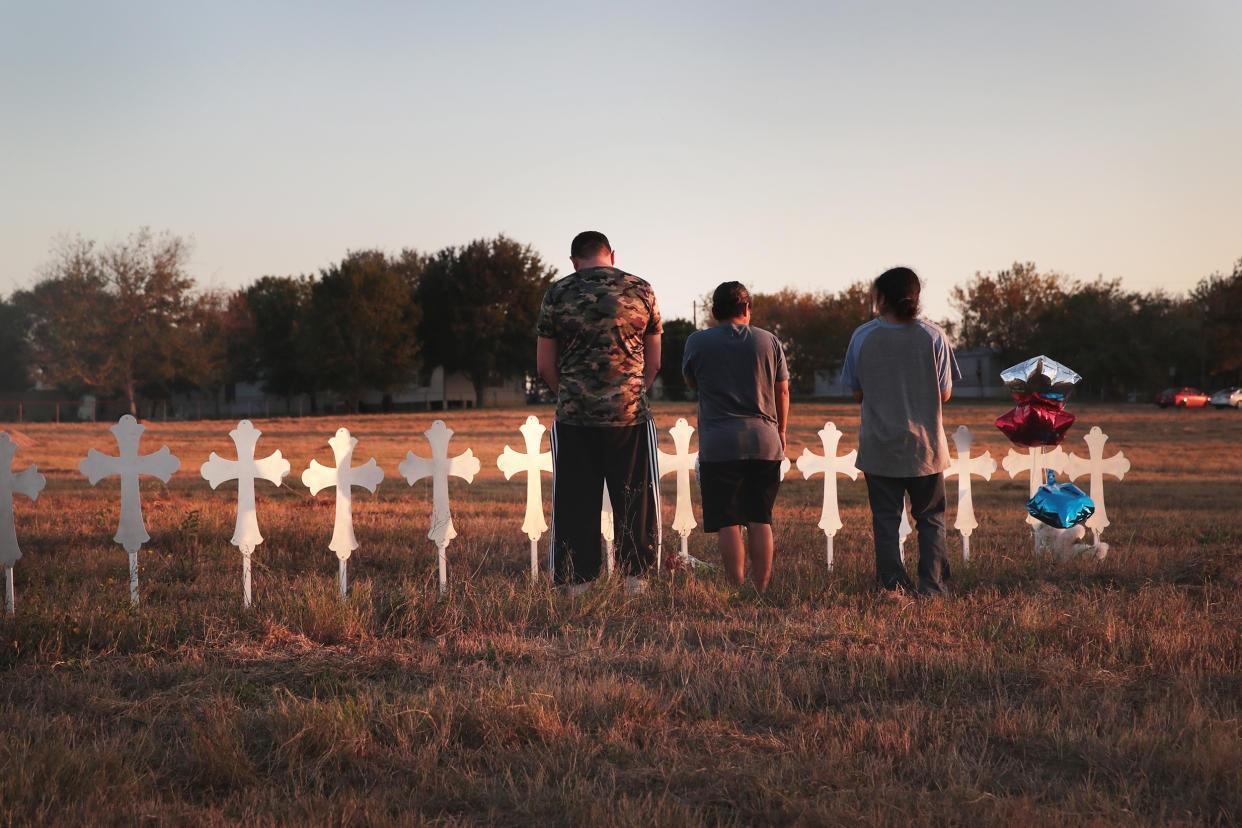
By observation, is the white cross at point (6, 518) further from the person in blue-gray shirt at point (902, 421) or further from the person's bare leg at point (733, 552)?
the person in blue-gray shirt at point (902, 421)

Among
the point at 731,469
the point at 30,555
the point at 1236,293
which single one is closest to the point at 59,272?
the point at 30,555

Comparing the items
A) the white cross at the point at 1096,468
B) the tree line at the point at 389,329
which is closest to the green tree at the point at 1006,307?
the tree line at the point at 389,329

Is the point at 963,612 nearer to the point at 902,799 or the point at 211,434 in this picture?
the point at 902,799

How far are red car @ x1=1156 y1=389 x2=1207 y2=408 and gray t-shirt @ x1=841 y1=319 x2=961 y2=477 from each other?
52.4 m

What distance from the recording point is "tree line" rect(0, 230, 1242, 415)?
49719mm

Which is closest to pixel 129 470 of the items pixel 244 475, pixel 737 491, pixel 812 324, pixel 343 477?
pixel 244 475

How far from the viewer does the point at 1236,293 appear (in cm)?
5209

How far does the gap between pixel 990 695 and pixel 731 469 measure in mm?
2147

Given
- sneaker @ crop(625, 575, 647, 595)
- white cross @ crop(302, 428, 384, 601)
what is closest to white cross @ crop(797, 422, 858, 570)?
sneaker @ crop(625, 575, 647, 595)

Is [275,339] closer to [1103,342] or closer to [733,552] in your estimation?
[1103,342]

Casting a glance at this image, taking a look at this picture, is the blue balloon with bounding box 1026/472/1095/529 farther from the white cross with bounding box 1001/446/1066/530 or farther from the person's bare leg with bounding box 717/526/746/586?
the person's bare leg with bounding box 717/526/746/586

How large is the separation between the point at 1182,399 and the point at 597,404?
5417cm

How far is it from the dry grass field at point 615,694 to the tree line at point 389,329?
160ft

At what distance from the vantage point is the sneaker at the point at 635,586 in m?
5.49
